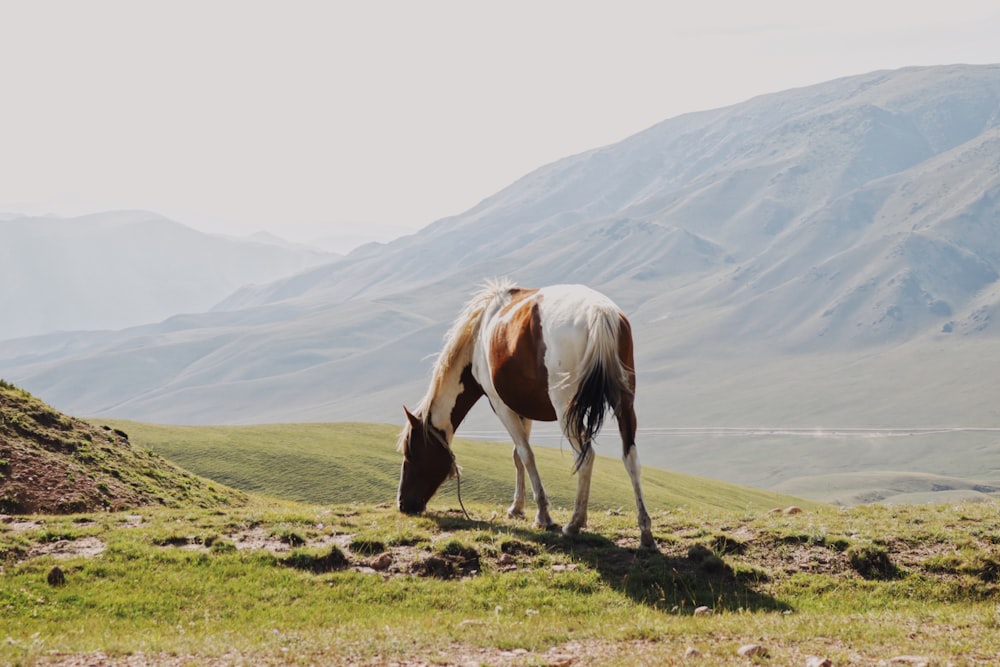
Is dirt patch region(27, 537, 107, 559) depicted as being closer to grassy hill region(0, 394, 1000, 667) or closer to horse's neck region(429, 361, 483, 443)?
grassy hill region(0, 394, 1000, 667)

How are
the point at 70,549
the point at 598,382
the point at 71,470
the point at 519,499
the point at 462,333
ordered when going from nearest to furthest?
the point at 598,382
the point at 70,549
the point at 462,333
the point at 519,499
the point at 71,470

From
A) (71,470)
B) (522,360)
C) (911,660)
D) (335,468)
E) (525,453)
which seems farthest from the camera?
(335,468)

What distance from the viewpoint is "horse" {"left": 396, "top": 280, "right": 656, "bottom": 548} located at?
14.2 m

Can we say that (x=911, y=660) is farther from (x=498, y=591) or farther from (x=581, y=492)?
(x=581, y=492)

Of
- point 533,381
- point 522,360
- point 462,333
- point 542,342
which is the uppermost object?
point 462,333

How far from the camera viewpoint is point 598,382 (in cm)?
1418

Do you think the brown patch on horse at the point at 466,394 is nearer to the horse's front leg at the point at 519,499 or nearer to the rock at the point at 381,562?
the horse's front leg at the point at 519,499

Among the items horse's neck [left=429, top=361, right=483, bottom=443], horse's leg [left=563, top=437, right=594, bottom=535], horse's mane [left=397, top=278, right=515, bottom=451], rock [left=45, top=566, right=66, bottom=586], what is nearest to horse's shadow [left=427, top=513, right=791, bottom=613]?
horse's leg [left=563, top=437, right=594, bottom=535]

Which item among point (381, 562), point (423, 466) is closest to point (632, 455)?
point (381, 562)

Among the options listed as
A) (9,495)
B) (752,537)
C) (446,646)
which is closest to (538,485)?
(752,537)

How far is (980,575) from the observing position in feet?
43.0

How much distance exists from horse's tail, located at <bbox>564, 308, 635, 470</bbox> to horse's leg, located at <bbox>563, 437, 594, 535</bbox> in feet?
1.46

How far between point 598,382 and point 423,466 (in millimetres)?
5131

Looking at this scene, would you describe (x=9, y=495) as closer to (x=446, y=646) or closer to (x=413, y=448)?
(x=413, y=448)
